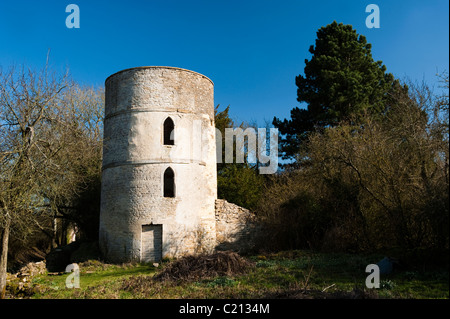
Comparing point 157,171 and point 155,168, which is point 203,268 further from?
point 155,168

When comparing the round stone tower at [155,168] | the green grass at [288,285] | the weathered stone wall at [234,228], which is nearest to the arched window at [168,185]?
the round stone tower at [155,168]

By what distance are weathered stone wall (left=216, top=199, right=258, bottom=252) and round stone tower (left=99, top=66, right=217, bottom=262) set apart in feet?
1.59

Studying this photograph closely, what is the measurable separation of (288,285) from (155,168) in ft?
25.9

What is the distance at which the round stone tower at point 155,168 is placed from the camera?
14297 mm

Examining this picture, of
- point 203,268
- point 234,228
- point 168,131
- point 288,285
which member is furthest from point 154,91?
point 288,285

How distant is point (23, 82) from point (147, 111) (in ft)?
15.5

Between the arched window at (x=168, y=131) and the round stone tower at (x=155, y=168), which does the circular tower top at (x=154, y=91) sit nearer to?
the round stone tower at (x=155, y=168)

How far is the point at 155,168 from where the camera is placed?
574 inches

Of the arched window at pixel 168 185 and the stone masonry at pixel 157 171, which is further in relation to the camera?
the arched window at pixel 168 185

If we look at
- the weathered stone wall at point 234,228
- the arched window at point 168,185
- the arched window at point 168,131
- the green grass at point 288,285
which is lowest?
the green grass at point 288,285

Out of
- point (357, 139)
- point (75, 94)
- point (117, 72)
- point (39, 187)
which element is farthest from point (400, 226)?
point (75, 94)

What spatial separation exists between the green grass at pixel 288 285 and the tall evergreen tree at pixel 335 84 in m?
11.0

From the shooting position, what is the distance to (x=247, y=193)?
19906mm

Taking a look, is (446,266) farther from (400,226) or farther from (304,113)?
(304,113)
